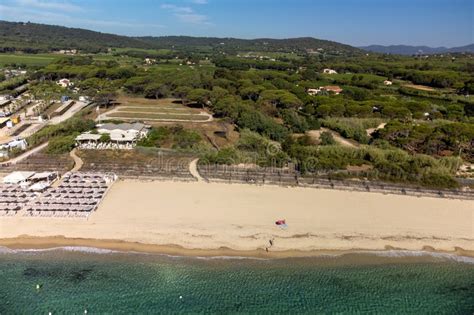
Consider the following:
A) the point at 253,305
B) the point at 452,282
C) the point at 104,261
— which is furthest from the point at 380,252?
the point at 104,261

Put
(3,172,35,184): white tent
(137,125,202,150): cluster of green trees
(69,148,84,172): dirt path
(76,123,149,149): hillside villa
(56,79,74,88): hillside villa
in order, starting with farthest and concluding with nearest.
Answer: (56,79,74,88): hillside villa → (137,125,202,150): cluster of green trees → (76,123,149,149): hillside villa → (69,148,84,172): dirt path → (3,172,35,184): white tent

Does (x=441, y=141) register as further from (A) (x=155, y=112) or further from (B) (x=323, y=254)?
(A) (x=155, y=112)

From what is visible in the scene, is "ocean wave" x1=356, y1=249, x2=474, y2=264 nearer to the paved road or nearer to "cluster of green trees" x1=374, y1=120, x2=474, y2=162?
"cluster of green trees" x1=374, y1=120, x2=474, y2=162

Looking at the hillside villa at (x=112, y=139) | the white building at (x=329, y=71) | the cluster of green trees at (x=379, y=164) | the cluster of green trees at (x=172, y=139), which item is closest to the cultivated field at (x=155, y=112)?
the cluster of green trees at (x=172, y=139)

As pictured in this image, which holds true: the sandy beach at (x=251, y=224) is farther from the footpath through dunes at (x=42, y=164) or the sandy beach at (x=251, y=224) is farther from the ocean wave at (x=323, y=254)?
the footpath through dunes at (x=42, y=164)

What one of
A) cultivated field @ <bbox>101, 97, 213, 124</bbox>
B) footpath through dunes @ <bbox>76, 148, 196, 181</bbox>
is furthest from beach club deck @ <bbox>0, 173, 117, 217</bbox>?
cultivated field @ <bbox>101, 97, 213, 124</bbox>
